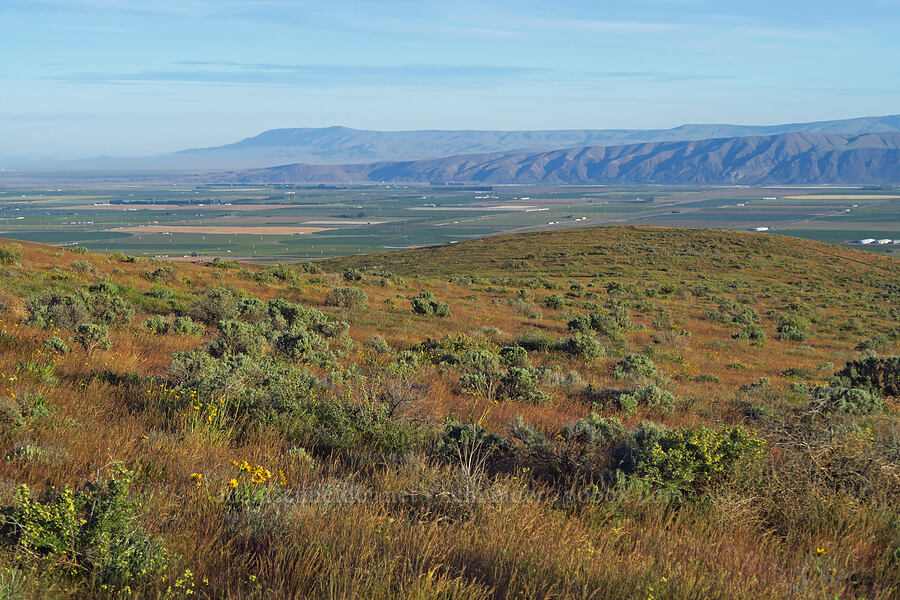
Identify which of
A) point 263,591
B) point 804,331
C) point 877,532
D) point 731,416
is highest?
point 263,591

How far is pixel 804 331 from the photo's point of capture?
27.9 metres

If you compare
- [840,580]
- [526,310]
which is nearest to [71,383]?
[840,580]

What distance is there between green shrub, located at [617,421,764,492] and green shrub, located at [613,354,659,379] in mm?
7883

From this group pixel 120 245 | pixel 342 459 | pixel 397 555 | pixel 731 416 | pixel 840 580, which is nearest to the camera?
pixel 397 555

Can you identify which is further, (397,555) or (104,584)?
(397,555)

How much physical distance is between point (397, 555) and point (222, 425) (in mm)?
2751

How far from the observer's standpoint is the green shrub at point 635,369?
13.0 meters

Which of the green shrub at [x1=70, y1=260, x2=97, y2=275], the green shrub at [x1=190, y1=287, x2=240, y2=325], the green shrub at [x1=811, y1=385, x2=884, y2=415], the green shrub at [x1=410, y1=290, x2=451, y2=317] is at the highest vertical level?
the green shrub at [x1=70, y1=260, x2=97, y2=275]

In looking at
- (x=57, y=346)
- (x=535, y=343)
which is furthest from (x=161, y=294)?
(x=535, y=343)

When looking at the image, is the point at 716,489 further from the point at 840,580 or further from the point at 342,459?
the point at 342,459

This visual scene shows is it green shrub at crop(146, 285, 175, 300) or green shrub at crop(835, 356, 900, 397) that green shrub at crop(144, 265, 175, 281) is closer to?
green shrub at crop(146, 285, 175, 300)

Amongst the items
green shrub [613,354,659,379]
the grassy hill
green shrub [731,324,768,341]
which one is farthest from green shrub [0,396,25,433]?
green shrub [731,324,768,341]

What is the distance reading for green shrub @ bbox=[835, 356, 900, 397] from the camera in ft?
41.8

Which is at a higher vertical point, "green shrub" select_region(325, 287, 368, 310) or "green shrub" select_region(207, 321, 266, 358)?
"green shrub" select_region(207, 321, 266, 358)
